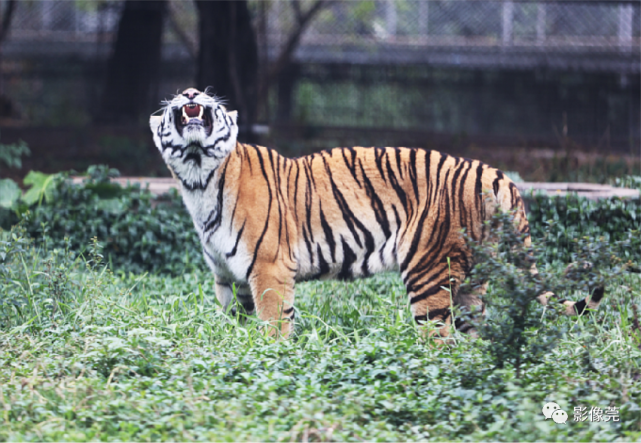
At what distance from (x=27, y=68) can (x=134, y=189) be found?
25.9ft

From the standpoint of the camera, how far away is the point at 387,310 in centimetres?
455

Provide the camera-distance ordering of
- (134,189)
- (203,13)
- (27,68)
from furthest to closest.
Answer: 1. (27,68)
2. (203,13)
3. (134,189)

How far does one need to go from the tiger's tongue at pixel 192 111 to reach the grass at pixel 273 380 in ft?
3.53

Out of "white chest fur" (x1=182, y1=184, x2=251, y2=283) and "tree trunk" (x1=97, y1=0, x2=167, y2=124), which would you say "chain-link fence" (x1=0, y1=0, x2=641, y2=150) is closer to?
"tree trunk" (x1=97, y1=0, x2=167, y2=124)

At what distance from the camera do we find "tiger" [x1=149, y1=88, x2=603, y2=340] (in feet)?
13.1

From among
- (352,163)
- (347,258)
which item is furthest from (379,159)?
(347,258)

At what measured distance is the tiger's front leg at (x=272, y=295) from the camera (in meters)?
3.95

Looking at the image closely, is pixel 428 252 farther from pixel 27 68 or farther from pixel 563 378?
pixel 27 68

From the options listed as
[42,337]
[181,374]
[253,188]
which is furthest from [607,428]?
[42,337]

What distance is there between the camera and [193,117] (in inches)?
157

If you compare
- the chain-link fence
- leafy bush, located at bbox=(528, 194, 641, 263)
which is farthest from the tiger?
the chain-link fence

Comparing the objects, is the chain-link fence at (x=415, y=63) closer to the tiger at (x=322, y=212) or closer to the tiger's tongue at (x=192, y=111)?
the tiger at (x=322, y=212)

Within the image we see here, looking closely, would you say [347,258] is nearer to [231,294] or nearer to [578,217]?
[231,294]

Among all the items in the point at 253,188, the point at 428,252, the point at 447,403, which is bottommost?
the point at 447,403
